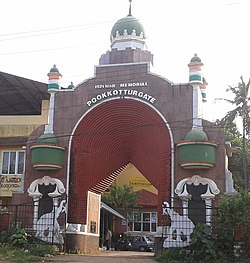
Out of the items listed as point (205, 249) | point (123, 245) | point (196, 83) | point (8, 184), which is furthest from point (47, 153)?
point (123, 245)

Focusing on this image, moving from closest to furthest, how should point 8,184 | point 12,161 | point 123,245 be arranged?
point 8,184
point 12,161
point 123,245

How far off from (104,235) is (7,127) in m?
9.77

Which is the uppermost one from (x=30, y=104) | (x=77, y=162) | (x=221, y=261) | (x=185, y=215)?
(x=30, y=104)

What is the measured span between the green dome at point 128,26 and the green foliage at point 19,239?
10.4 m

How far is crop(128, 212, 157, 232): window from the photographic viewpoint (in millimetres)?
40625

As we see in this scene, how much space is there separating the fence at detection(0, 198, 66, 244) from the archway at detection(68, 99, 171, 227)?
0.59 meters

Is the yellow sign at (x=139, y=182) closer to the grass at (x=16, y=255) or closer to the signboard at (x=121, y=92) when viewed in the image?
the signboard at (x=121, y=92)

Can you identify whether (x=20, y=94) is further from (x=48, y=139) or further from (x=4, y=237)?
(x=4, y=237)

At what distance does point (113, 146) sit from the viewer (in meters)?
23.6

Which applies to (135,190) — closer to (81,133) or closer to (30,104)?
(30,104)

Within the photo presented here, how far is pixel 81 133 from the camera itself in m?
22.5

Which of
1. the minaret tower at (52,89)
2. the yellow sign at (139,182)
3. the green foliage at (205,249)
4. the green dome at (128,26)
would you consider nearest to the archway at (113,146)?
the minaret tower at (52,89)

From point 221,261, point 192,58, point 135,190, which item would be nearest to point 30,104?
point 135,190

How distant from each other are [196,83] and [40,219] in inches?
355
